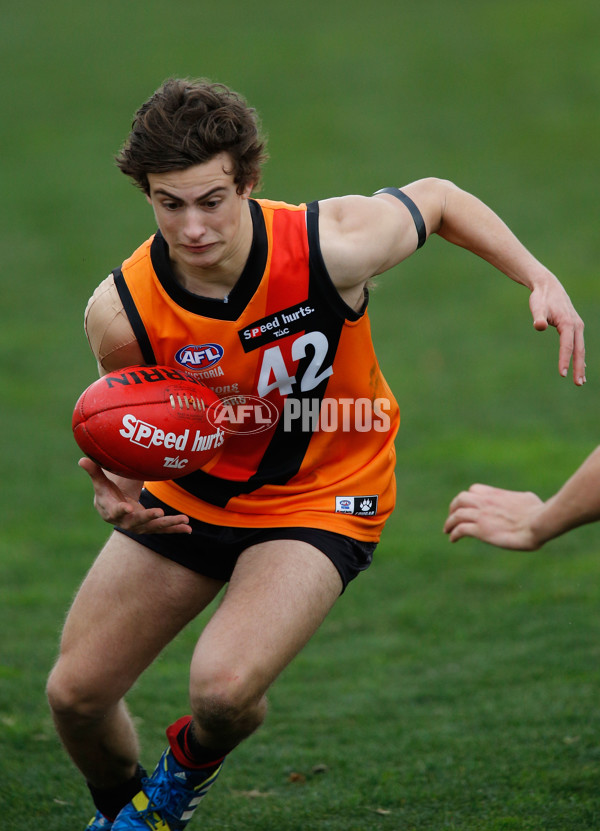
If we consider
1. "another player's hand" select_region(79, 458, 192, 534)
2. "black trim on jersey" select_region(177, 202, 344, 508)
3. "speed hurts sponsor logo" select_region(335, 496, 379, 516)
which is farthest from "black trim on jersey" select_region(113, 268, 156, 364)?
"speed hurts sponsor logo" select_region(335, 496, 379, 516)

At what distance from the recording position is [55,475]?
448 inches

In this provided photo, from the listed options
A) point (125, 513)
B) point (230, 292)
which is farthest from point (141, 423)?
point (230, 292)

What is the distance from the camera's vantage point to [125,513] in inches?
149

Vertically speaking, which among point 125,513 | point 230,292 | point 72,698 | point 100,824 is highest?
point 230,292

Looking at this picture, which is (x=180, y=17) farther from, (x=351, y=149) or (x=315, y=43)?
(x=351, y=149)

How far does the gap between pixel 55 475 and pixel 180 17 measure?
17970 millimetres

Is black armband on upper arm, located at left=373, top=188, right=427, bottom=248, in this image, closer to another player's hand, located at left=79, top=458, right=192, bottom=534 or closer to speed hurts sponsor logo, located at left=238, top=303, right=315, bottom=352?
speed hurts sponsor logo, located at left=238, top=303, right=315, bottom=352

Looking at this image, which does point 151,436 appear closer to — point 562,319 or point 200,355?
point 200,355

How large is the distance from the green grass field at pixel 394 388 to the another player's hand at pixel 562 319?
1949mm

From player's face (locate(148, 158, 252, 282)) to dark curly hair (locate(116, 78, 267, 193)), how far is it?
35mm

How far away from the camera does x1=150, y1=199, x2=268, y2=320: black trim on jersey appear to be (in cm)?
395

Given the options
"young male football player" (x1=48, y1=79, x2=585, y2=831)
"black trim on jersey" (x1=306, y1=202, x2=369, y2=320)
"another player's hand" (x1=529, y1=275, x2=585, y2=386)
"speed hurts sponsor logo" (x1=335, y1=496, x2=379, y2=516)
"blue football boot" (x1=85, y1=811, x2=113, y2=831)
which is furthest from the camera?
"blue football boot" (x1=85, y1=811, x2=113, y2=831)

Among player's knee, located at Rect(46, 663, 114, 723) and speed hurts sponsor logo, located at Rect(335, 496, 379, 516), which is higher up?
A: speed hurts sponsor logo, located at Rect(335, 496, 379, 516)

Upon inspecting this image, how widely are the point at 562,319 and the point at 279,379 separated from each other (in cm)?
110
